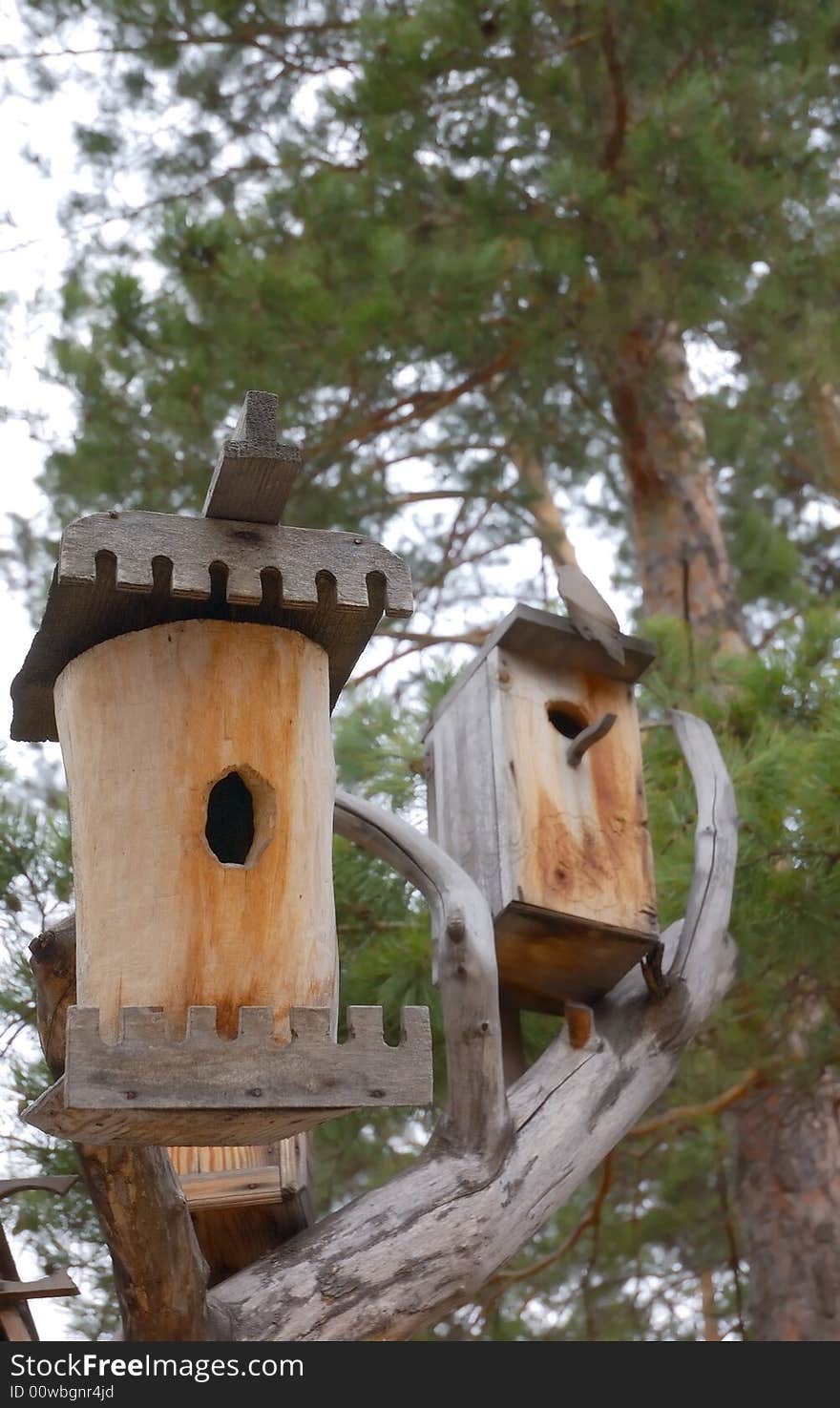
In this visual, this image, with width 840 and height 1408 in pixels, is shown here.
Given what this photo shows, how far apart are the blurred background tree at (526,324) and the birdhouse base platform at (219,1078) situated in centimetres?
173

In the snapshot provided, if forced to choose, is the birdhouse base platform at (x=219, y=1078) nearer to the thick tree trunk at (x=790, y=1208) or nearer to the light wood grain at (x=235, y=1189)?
the light wood grain at (x=235, y=1189)

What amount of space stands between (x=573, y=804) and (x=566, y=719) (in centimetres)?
30

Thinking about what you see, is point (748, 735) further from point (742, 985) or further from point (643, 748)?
point (742, 985)

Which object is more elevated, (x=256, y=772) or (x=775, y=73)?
(x=775, y=73)

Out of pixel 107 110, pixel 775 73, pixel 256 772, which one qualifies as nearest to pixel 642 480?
pixel 775 73

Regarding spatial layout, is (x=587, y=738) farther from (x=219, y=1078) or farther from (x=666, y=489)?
(x=666, y=489)

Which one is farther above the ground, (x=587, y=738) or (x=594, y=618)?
(x=594, y=618)

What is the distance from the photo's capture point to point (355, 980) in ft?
13.2

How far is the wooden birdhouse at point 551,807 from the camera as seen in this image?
3262 mm

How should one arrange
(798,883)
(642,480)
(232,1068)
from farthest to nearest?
(642,480)
(798,883)
(232,1068)

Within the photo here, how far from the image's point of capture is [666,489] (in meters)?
6.32

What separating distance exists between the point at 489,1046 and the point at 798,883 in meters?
1.27

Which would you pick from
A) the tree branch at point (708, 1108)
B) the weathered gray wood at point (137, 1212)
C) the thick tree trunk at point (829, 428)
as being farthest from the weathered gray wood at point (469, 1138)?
the thick tree trunk at point (829, 428)

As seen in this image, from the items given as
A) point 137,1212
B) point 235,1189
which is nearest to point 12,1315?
point 235,1189
